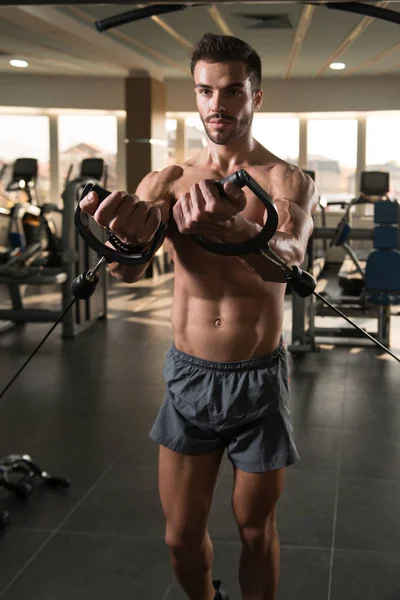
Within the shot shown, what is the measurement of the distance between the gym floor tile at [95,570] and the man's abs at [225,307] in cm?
94

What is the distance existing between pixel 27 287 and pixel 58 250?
1115 millimetres

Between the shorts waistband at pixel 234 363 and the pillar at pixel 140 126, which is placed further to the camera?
the pillar at pixel 140 126

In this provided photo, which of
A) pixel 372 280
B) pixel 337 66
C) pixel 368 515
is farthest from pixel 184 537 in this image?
pixel 337 66

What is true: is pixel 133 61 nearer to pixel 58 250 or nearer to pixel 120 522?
pixel 58 250

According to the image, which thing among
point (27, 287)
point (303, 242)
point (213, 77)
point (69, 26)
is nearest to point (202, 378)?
point (303, 242)

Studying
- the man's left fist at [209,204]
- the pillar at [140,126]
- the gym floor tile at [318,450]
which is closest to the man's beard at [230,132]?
the man's left fist at [209,204]

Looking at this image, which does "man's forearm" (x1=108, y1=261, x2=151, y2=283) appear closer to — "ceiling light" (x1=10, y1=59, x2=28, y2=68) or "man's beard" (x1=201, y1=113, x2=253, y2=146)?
"man's beard" (x1=201, y1=113, x2=253, y2=146)

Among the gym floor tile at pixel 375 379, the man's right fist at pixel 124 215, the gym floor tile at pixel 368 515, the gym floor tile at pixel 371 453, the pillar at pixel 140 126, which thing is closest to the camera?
the man's right fist at pixel 124 215

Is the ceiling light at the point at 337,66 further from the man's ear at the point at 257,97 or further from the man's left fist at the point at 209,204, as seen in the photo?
the man's left fist at the point at 209,204

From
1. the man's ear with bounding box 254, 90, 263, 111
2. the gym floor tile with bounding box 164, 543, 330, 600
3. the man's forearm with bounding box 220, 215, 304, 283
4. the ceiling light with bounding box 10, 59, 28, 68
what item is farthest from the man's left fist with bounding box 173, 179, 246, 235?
the ceiling light with bounding box 10, 59, 28, 68

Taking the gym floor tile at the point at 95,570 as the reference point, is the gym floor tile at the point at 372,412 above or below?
above

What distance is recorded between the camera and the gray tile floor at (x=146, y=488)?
2387 millimetres

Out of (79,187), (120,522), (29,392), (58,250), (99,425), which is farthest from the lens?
(58,250)

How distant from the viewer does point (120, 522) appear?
2785 millimetres
